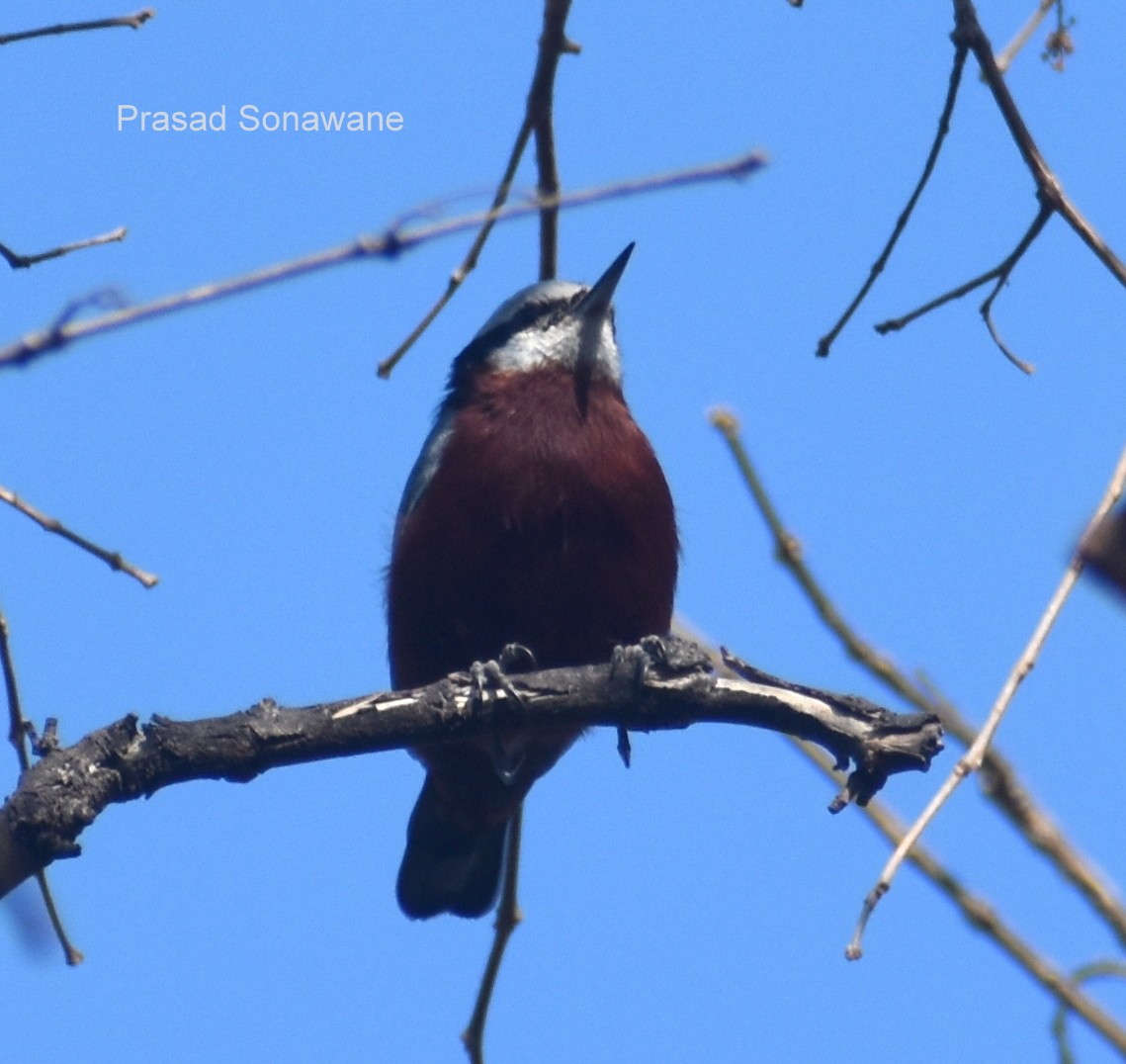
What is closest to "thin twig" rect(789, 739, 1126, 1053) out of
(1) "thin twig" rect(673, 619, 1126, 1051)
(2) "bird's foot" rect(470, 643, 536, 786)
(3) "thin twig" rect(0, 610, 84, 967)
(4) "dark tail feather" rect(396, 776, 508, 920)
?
(1) "thin twig" rect(673, 619, 1126, 1051)

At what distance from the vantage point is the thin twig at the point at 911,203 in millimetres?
4855

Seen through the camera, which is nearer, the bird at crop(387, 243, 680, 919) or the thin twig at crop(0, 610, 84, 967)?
the thin twig at crop(0, 610, 84, 967)

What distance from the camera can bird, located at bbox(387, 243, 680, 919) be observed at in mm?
6828

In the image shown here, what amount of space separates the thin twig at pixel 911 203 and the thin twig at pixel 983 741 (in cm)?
158

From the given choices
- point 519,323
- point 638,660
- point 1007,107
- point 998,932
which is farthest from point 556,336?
point 998,932

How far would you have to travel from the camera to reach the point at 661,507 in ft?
23.8

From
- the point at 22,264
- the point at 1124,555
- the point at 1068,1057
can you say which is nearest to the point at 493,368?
the point at 22,264

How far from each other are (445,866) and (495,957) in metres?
1.89

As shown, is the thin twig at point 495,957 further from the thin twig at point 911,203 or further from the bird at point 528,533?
the thin twig at point 911,203

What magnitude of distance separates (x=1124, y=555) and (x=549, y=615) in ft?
17.4

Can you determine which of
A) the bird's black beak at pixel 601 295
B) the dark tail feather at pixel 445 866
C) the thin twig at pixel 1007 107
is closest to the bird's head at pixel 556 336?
the bird's black beak at pixel 601 295

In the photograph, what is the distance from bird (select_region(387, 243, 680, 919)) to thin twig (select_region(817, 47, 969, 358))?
193 cm

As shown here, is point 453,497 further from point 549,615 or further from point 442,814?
point 442,814

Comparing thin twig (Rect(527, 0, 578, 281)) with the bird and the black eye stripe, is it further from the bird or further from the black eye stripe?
the black eye stripe
